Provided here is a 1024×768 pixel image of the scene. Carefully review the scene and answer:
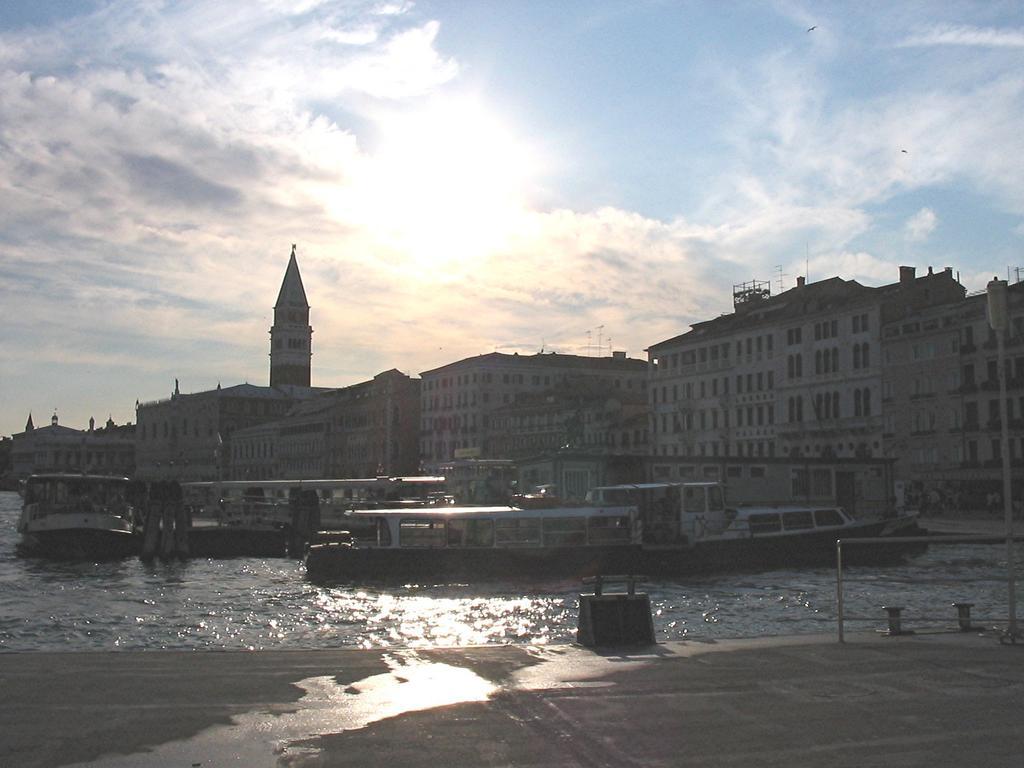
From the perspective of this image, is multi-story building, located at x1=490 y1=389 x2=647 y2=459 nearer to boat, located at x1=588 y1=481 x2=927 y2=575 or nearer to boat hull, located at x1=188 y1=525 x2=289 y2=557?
boat hull, located at x1=188 y1=525 x2=289 y2=557

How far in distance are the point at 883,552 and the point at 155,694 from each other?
37.2 m

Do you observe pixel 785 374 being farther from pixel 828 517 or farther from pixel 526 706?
pixel 526 706

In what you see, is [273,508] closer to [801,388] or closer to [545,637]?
A: [801,388]

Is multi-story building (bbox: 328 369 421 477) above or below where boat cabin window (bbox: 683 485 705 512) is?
above

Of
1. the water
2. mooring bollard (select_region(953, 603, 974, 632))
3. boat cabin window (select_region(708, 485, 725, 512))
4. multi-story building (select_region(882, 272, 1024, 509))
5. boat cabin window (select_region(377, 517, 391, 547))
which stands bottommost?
the water

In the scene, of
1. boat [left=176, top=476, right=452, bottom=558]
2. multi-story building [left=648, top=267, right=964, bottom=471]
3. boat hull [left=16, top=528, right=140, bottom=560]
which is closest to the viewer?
boat hull [left=16, top=528, right=140, bottom=560]

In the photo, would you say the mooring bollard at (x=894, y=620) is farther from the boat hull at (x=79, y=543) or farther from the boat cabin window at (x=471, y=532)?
the boat hull at (x=79, y=543)

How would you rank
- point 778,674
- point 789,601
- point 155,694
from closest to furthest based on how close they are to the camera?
point 155,694
point 778,674
point 789,601

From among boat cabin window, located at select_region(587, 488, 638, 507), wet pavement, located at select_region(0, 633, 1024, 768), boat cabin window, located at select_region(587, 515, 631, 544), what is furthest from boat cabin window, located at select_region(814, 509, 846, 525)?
wet pavement, located at select_region(0, 633, 1024, 768)

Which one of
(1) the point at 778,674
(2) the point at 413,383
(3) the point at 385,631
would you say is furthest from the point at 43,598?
(2) the point at 413,383

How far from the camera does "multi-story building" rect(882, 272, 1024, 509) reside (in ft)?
224

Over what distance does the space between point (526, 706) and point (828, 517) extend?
115 feet

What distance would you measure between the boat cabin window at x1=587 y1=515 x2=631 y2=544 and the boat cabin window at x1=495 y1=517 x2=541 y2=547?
1.77 m

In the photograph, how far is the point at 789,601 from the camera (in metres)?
30.6
